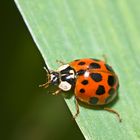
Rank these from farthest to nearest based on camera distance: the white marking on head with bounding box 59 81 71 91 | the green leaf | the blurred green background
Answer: the blurred green background < the white marking on head with bounding box 59 81 71 91 < the green leaf

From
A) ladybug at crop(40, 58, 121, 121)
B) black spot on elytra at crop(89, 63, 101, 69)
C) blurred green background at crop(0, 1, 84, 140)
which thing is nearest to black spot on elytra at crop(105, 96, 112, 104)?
ladybug at crop(40, 58, 121, 121)

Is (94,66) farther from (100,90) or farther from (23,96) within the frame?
(23,96)

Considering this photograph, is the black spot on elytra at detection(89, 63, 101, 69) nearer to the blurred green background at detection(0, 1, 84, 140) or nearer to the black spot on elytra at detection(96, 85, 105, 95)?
the black spot on elytra at detection(96, 85, 105, 95)

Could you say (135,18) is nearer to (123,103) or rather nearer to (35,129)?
(123,103)

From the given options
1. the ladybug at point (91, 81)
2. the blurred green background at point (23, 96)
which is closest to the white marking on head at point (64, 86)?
the ladybug at point (91, 81)

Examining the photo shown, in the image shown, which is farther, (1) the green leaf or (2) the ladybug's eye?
(2) the ladybug's eye

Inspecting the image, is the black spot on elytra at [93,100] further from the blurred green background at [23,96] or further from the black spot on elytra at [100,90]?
the blurred green background at [23,96]
